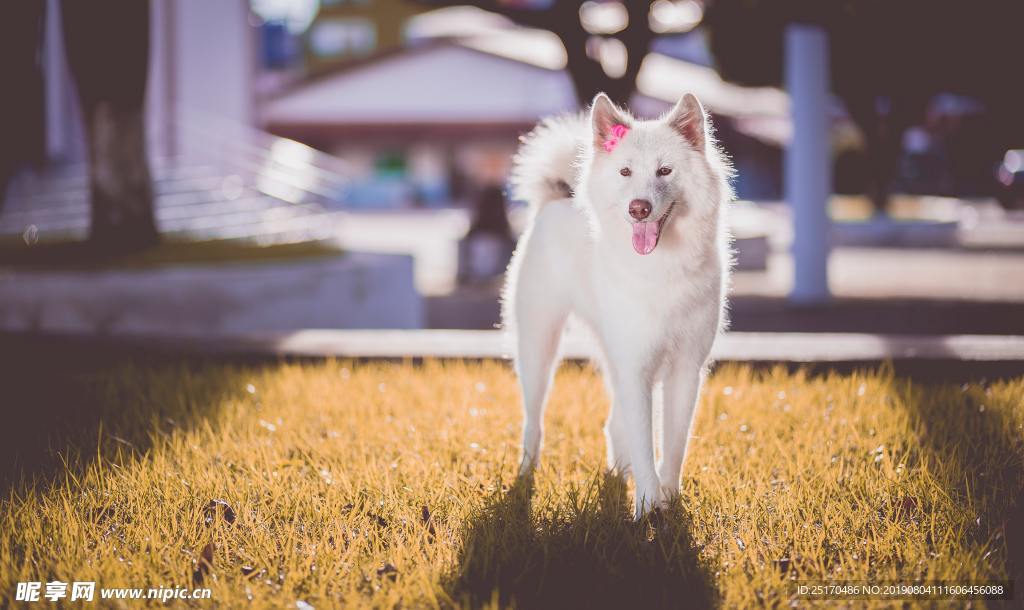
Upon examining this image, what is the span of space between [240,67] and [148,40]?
31.7 feet

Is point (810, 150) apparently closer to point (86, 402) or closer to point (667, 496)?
point (667, 496)

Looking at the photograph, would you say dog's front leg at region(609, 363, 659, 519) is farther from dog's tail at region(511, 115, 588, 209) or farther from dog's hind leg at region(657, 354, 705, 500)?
dog's tail at region(511, 115, 588, 209)

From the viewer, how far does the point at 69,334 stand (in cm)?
612

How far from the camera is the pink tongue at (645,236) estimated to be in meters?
3.15

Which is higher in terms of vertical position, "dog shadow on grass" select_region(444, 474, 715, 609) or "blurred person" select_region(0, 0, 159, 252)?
"blurred person" select_region(0, 0, 159, 252)

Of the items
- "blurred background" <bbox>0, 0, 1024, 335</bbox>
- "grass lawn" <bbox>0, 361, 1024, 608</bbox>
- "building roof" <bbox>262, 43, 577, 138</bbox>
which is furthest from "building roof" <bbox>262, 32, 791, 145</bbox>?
"grass lawn" <bbox>0, 361, 1024, 608</bbox>

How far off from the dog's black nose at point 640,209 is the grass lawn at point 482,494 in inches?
39.7

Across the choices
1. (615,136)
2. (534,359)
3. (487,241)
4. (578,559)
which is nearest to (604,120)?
(615,136)

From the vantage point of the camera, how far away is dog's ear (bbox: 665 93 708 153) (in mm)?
3234

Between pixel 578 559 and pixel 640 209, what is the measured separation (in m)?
1.10

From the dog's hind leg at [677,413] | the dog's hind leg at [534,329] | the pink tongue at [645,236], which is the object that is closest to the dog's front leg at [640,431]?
the dog's hind leg at [677,413]

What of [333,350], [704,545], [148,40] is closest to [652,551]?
[704,545]

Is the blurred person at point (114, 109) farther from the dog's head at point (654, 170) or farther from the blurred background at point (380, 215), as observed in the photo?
the dog's head at point (654, 170)

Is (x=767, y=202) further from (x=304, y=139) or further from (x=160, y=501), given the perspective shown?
(x=160, y=501)
